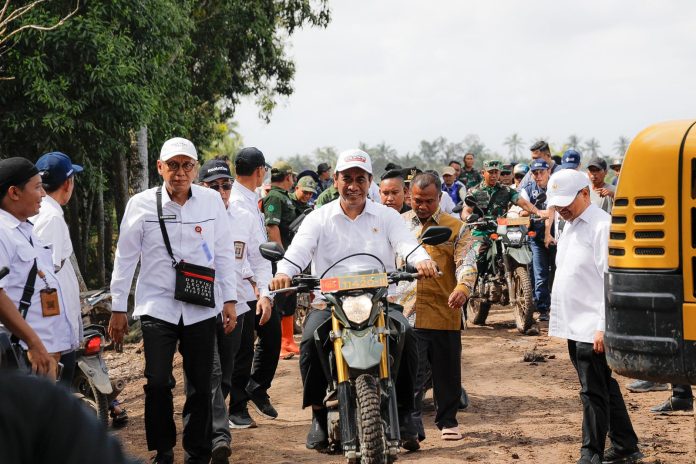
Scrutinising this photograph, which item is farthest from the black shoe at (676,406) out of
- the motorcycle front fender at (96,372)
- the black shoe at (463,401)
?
the motorcycle front fender at (96,372)

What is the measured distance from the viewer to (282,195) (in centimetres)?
1138

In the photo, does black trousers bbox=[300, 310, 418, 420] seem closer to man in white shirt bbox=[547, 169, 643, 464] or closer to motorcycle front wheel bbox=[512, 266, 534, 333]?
man in white shirt bbox=[547, 169, 643, 464]

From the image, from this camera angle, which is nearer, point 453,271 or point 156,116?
point 453,271

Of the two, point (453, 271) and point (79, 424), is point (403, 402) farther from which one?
A: point (79, 424)

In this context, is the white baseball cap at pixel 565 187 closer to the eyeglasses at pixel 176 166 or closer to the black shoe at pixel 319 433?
the black shoe at pixel 319 433

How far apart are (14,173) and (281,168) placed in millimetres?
6209

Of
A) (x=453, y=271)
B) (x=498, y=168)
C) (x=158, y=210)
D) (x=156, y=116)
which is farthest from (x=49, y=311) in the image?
(x=156, y=116)

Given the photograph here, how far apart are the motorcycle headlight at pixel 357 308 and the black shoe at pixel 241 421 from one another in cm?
260

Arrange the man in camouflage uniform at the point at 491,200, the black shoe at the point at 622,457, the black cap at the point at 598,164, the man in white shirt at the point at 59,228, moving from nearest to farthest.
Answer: the man in white shirt at the point at 59,228 < the black shoe at the point at 622,457 < the black cap at the point at 598,164 < the man in camouflage uniform at the point at 491,200

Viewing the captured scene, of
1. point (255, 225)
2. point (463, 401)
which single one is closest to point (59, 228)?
point (255, 225)

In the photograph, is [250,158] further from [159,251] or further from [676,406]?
[676,406]

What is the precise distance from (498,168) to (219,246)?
7722 millimetres

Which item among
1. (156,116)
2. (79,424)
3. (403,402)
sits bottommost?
(403,402)

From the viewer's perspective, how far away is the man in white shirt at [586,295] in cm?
631
